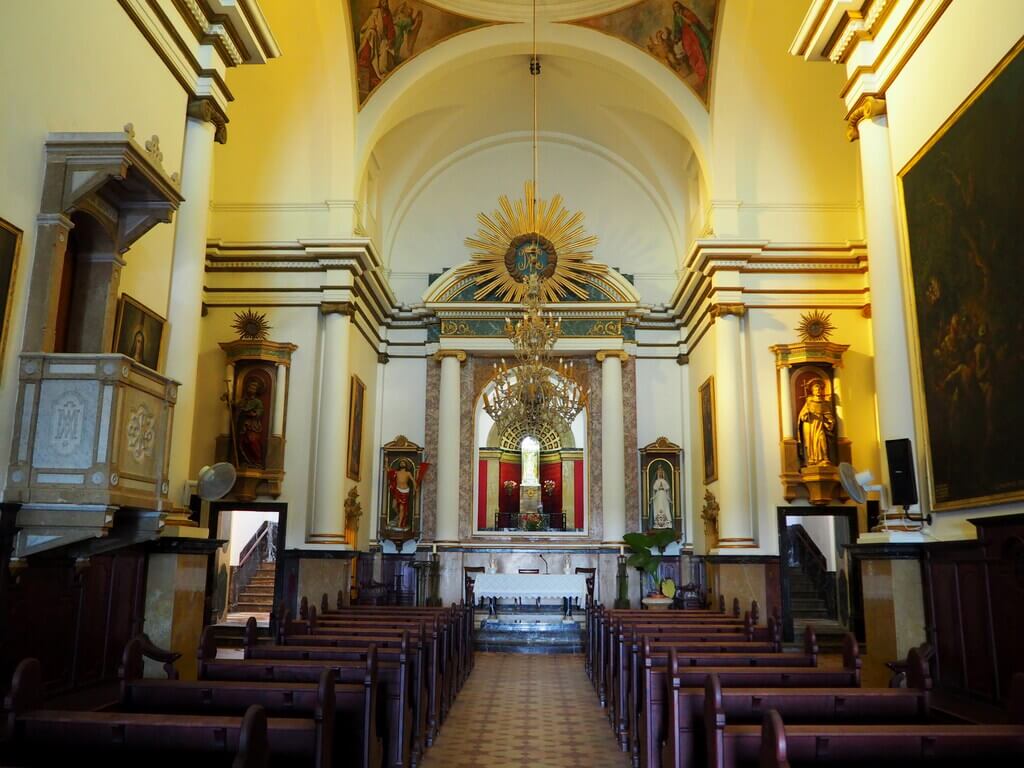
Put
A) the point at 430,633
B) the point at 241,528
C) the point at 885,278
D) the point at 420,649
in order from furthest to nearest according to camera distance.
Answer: the point at 241,528, the point at 885,278, the point at 430,633, the point at 420,649

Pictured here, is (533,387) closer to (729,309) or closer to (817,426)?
(729,309)

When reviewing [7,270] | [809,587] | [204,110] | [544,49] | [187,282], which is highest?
[544,49]

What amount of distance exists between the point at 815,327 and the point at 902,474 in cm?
647

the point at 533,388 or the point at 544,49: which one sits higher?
the point at 544,49

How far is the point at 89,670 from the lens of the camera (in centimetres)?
597

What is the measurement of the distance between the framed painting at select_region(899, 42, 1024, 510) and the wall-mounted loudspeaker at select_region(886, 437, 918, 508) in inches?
7.3

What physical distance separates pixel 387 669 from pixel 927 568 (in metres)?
4.40

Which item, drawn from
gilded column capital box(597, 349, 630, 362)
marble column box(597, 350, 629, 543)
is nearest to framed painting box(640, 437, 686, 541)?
marble column box(597, 350, 629, 543)

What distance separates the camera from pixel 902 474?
7230 mm

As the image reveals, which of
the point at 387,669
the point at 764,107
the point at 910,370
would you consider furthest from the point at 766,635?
the point at 764,107

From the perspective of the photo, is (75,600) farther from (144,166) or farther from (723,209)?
(723,209)

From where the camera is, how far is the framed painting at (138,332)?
6703 mm

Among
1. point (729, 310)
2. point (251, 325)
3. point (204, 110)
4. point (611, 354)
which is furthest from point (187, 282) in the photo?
point (611, 354)

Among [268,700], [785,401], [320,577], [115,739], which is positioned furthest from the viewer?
[785,401]
